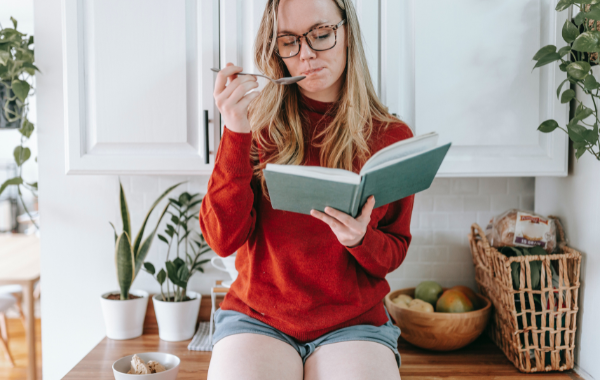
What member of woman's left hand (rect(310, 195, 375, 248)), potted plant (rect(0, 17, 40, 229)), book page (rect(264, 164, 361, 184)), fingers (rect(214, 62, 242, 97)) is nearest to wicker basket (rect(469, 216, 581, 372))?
woman's left hand (rect(310, 195, 375, 248))

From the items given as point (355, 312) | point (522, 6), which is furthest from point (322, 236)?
point (522, 6)

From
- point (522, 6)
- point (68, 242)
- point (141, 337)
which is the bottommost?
point (141, 337)

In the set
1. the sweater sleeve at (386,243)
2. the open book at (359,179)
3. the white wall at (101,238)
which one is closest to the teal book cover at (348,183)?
the open book at (359,179)

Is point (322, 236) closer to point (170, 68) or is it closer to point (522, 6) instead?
point (170, 68)

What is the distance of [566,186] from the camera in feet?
4.54

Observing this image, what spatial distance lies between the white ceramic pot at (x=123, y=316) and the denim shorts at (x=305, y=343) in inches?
22.3

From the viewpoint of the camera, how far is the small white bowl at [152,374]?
3.67ft

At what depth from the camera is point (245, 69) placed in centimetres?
126

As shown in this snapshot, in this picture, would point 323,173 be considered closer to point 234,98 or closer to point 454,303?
point 234,98

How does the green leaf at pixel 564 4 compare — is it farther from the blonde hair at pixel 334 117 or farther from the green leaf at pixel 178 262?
the green leaf at pixel 178 262

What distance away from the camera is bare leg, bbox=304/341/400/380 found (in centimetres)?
91

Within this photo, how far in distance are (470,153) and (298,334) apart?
70 centimetres

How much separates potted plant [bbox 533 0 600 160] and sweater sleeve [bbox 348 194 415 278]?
45 centimetres

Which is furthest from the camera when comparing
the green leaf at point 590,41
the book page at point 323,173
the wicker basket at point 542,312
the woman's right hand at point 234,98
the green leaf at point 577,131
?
the wicker basket at point 542,312
